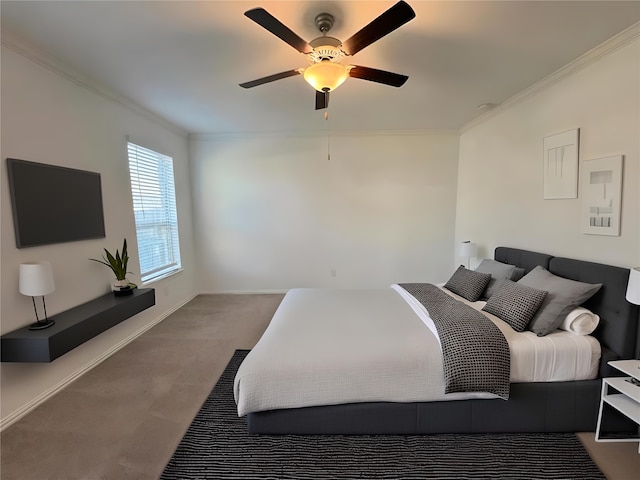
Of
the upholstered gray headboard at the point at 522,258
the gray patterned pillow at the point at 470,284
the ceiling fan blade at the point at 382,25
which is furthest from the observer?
the gray patterned pillow at the point at 470,284

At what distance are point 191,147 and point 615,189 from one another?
16.6 feet

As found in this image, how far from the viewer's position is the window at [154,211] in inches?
137

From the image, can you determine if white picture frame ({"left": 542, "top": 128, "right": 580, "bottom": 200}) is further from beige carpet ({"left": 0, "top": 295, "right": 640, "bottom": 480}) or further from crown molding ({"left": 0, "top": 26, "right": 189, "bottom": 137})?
crown molding ({"left": 0, "top": 26, "right": 189, "bottom": 137})

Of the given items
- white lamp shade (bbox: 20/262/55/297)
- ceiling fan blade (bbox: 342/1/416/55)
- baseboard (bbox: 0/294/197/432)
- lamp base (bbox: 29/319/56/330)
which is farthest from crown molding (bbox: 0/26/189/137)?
baseboard (bbox: 0/294/197/432)

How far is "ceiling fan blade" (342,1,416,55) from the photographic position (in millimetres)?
1360

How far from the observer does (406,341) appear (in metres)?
1.93

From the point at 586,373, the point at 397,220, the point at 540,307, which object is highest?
the point at 397,220

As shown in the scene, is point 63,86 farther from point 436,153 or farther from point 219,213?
point 436,153

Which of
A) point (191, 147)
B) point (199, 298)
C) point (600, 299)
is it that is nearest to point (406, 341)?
point (600, 299)

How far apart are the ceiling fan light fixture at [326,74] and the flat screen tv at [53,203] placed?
83.8 inches

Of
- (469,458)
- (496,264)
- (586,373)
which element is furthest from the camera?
(496,264)

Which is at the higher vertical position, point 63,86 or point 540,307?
point 63,86

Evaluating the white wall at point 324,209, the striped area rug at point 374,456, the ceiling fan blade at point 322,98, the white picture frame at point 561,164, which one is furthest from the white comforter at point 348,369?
the white wall at point 324,209

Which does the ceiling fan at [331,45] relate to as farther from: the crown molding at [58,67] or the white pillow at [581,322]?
the white pillow at [581,322]
